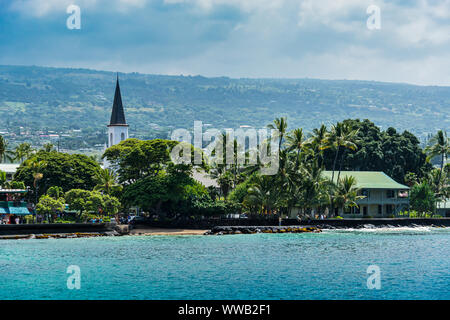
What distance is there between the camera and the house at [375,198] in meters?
77.4

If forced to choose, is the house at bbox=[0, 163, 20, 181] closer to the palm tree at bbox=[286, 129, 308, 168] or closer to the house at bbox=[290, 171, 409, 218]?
the palm tree at bbox=[286, 129, 308, 168]

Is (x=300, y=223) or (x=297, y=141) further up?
(x=297, y=141)

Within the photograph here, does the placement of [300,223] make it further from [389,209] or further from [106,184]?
[106,184]

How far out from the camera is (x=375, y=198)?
78.2 metres

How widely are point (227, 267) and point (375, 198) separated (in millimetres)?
45701

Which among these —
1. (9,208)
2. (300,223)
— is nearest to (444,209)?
(300,223)

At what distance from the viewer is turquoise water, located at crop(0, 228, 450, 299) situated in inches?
Answer: 1144

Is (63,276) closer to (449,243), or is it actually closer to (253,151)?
(449,243)

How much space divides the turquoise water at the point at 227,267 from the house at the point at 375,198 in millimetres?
21983

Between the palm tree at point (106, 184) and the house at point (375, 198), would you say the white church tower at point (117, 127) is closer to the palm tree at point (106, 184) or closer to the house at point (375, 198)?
the house at point (375, 198)

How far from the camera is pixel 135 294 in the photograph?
2858 cm

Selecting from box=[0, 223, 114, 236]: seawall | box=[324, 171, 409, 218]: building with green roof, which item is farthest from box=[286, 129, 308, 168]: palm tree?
box=[0, 223, 114, 236]: seawall

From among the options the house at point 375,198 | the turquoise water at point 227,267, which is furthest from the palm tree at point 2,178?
the house at point 375,198

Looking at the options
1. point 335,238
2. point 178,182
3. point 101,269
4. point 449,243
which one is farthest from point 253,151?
point 101,269
